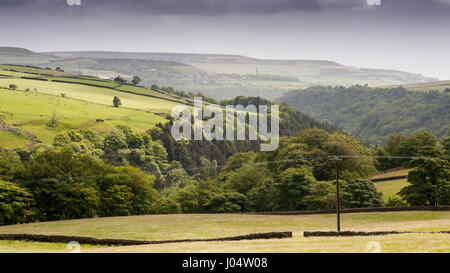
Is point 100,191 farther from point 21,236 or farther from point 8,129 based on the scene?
point 8,129

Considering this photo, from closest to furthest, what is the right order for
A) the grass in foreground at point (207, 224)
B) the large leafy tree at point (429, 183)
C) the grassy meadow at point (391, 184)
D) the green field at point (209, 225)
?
the green field at point (209, 225) < the grass in foreground at point (207, 224) < the large leafy tree at point (429, 183) < the grassy meadow at point (391, 184)

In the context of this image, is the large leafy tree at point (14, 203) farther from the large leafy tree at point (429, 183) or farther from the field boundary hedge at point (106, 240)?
the large leafy tree at point (429, 183)

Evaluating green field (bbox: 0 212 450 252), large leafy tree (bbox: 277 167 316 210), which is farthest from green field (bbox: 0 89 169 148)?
green field (bbox: 0 212 450 252)

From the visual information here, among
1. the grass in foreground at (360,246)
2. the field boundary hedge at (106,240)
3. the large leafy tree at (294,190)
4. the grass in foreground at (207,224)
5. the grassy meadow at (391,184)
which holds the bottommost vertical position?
the grassy meadow at (391,184)

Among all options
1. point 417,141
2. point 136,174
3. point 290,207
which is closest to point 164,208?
point 136,174

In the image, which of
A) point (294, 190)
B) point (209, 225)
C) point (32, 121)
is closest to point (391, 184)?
point (294, 190)

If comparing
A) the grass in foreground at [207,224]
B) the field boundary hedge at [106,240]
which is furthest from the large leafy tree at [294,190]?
the field boundary hedge at [106,240]

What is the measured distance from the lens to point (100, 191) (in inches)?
3676

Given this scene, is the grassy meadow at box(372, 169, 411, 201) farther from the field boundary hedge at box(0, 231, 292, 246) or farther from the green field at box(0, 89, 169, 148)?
the green field at box(0, 89, 169, 148)

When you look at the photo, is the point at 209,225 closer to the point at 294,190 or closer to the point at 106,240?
the point at 106,240

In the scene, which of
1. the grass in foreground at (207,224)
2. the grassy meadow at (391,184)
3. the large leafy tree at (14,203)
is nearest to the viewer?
the grass in foreground at (207,224)

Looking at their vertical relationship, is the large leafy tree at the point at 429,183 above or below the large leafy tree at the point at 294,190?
above
